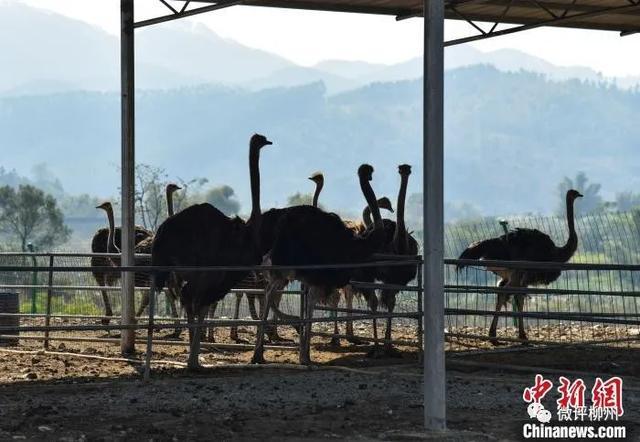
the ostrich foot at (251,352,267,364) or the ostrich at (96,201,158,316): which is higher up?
the ostrich at (96,201,158,316)

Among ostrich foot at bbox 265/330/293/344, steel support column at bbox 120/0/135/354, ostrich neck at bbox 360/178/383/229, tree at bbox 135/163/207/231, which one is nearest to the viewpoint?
steel support column at bbox 120/0/135/354

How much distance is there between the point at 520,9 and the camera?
669 inches

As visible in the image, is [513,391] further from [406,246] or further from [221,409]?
[406,246]

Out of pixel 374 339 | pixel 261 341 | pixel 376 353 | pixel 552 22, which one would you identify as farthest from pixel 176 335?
pixel 552 22

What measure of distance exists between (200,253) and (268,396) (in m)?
2.19

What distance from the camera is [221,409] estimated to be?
995 cm

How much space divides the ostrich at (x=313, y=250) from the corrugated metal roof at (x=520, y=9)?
269 cm

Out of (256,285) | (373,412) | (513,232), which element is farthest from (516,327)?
(373,412)

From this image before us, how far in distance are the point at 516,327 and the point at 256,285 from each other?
139 inches

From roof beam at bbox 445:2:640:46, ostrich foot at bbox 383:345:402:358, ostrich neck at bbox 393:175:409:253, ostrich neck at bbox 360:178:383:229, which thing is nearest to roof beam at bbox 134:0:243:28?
ostrich neck at bbox 360:178:383:229

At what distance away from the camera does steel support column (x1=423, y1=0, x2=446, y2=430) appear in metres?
8.92

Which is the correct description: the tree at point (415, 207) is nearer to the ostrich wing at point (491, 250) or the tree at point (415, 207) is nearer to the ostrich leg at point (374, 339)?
the ostrich wing at point (491, 250)

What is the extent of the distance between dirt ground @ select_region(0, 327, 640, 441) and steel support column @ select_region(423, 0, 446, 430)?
49 centimetres

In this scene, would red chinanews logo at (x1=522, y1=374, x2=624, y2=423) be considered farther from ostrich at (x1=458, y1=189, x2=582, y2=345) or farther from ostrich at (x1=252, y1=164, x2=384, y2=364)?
ostrich at (x1=458, y1=189, x2=582, y2=345)
